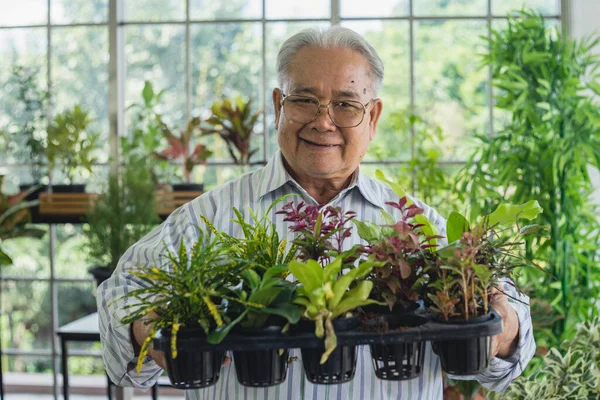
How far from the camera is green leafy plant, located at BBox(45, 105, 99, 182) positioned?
4.06 meters

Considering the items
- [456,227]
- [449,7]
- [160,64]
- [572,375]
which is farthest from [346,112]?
[160,64]

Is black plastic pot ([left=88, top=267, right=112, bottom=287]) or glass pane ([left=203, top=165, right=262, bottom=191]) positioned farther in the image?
glass pane ([left=203, top=165, right=262, bottom=191])

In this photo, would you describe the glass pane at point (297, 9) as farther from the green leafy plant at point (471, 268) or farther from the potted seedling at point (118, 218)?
the green leafy plant at point (471, 268)

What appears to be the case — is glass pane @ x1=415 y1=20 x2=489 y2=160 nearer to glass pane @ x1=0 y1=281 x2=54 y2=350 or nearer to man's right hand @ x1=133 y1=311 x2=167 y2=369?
glass pane @ x1=0 y1=281 x2=54 y2=350

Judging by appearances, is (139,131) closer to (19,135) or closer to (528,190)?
(19,135)

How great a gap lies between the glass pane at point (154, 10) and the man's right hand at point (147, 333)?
128 inches

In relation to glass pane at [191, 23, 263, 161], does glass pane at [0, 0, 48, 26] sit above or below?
above

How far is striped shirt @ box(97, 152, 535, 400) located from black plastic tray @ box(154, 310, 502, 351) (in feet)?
0.70

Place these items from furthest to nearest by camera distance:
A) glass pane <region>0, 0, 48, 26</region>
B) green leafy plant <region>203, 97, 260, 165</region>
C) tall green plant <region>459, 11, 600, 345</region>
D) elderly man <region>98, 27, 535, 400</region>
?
1. glass pane <region>0, 0, 48, 26</region>
2. green leafy plant <region>203, 97, 260, 165</region>
3. tall green plant <region>459, 11, 600, 345</region>
4. elderly man <region>98, 27, 535, 400</region>

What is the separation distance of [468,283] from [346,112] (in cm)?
61

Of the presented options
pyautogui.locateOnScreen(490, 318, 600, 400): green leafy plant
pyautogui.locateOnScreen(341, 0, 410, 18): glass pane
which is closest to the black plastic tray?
pyautogui.locateOnScreen(490, 318, 600, 400): green leafy plant

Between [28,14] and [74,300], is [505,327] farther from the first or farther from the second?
[28,14]

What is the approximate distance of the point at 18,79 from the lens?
14.1 feet

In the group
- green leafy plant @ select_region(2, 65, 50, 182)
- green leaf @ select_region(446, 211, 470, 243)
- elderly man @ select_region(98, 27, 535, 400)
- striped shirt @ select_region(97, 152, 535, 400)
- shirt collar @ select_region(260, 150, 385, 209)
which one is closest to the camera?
green leaf @ select_region(446, 211, 470, 243)
